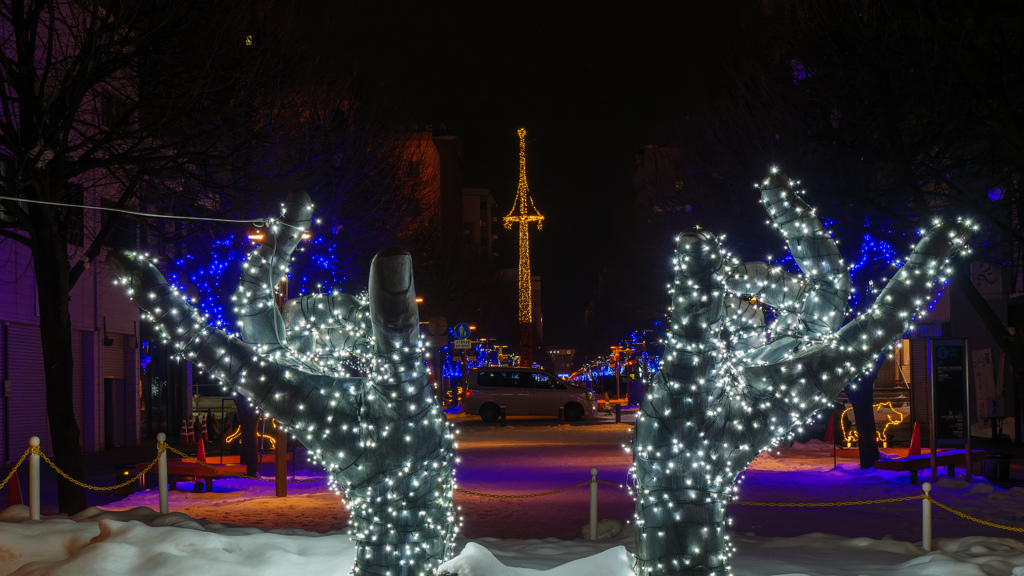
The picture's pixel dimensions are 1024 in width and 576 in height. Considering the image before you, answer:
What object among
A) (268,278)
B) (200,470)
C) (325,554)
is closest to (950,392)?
(325,554)

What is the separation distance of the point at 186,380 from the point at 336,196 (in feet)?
43.5

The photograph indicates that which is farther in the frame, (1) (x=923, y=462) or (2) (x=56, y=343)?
(1) (x=923, y=462)

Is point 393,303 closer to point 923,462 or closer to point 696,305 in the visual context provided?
point 696,305

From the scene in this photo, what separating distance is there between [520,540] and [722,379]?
162 inches

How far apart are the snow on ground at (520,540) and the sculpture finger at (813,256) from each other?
6.75 feet

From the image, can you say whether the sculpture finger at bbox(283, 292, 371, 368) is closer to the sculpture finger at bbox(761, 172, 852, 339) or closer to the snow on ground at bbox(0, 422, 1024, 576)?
the snow on ground at bbox(0, 422, 1024, 576)

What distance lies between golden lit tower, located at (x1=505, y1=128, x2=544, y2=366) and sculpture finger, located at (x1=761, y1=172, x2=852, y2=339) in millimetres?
71784

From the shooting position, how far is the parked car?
31766 mm

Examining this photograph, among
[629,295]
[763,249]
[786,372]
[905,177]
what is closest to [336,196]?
[763,249]

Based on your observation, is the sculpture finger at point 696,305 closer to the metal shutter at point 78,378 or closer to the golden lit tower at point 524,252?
the metal shutter at point 78,378

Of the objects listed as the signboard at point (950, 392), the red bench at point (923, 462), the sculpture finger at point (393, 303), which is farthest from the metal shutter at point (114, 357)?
the sculpture finger at point (393, 303)

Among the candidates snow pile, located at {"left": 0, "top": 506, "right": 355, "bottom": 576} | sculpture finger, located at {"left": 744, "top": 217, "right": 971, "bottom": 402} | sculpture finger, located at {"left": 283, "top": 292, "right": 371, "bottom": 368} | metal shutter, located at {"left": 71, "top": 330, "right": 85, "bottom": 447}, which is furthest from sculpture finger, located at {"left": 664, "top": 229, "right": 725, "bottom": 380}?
metal shutter, located at {"left": 71, "top": 330, "right": 85, "bottom": 447}

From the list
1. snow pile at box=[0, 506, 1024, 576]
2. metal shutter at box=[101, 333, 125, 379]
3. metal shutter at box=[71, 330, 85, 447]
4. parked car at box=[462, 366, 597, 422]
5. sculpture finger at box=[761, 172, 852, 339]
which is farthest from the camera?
parked car at box=[462, 366, 597, 422]

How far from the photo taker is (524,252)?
78188 mm
